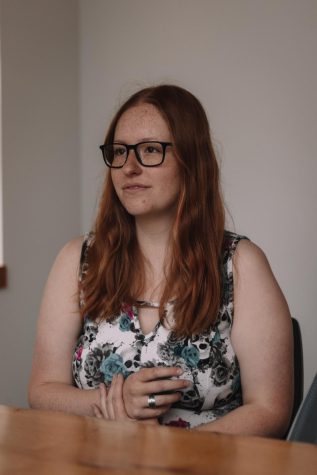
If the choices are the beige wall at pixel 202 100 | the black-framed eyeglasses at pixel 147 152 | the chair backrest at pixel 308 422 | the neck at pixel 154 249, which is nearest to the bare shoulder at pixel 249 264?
the neck at pixel 154 249

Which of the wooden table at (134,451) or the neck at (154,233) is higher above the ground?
the neck at (154,233)

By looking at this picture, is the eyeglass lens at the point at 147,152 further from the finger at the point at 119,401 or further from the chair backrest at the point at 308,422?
the chair backrest at the point at 308,422

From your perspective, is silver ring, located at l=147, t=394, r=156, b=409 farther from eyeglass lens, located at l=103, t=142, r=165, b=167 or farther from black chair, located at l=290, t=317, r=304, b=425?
eyeglass lens, located at l=103, t=142, r=165, b=167

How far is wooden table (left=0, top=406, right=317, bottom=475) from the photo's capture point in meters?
0.80

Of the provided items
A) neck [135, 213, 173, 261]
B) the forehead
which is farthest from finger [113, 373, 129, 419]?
the forehead

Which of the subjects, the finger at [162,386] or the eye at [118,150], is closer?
the finger at [162,386]

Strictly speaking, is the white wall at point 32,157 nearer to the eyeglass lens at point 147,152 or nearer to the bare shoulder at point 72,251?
the bare shoulder at point 72,251

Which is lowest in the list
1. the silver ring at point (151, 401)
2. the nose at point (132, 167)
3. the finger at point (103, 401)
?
the finger at point (103, 401)

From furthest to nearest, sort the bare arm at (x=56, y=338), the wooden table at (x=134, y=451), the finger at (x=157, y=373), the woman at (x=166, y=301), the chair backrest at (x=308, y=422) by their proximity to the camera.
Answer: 1. the bare arm at (x=56, y=338)
2. the woman at (x=166, y=301)
3. the finger at (x=157, y=373)
4. the chair backrest at (x=308, y=422)
5. the wooden table at (x=134, y=451)

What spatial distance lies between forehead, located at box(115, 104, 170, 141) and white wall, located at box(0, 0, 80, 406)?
139 centimetres

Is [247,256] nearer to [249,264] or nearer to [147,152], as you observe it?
[249,264]

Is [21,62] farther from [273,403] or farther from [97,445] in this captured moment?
[97,445]

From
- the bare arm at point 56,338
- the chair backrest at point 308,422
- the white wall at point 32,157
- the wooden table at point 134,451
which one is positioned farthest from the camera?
the white wall at point 32,157

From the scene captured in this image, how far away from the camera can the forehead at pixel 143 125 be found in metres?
1.78
